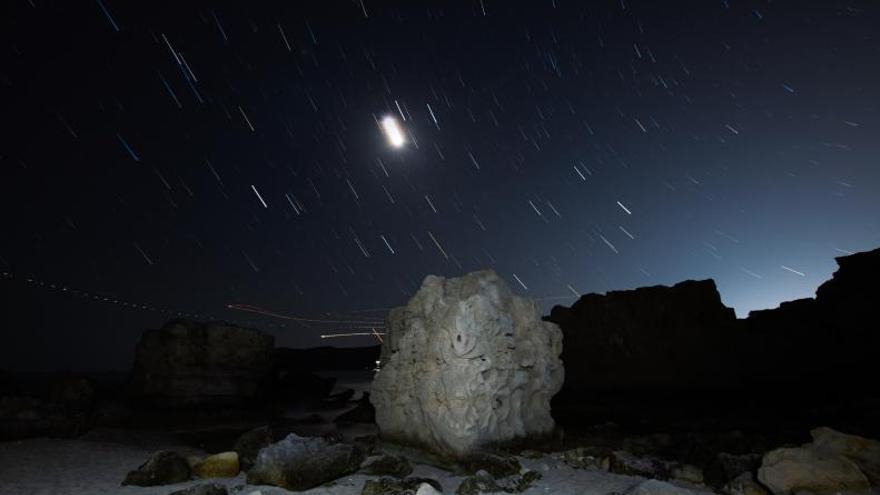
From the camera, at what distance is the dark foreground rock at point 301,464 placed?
9633 mm

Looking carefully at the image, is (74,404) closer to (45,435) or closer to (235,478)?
(45,435)

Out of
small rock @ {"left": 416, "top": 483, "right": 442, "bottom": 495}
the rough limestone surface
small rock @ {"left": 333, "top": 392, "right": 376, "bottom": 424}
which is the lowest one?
small rock @ {"left": 416, "top": 483, "right": 442, "bottom": 495}

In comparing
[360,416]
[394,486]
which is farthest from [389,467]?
[360,416]

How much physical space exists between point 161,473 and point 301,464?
3.43 metres

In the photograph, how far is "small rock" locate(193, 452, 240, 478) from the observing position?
35.2 ft

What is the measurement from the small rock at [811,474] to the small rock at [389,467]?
292 inches

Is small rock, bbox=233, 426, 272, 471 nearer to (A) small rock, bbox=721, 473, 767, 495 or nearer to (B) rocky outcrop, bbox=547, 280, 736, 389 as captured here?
(A) small rock, bbox=721, 473, 767, 495

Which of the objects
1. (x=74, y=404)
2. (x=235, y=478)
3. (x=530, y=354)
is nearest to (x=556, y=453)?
(x=530, y=354)

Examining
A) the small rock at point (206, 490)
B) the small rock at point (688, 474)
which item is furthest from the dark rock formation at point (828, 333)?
the small rock at point (206, 490)

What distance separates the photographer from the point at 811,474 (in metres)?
7.99

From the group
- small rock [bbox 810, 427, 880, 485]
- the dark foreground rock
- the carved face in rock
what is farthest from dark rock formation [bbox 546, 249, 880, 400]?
the dark foreground rock

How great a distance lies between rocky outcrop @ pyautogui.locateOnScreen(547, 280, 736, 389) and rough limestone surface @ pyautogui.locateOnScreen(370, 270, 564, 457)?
26.4 metres

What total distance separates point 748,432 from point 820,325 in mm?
24194

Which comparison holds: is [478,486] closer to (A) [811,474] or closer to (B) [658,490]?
(B) [658,490]
